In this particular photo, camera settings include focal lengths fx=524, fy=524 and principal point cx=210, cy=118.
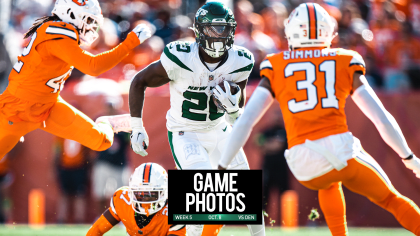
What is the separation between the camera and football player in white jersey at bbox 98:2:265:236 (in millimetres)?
4109

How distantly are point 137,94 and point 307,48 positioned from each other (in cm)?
148

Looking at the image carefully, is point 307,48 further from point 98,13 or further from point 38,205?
point 38,205

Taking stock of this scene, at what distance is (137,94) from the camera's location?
14.0ft

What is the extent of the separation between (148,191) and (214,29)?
1.45 meters

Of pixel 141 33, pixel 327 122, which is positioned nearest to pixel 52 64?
pixel 141 33

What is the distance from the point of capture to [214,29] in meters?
4.10

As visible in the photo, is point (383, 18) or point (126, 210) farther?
point (383, 18)

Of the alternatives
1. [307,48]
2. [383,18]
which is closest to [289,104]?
[307,48]

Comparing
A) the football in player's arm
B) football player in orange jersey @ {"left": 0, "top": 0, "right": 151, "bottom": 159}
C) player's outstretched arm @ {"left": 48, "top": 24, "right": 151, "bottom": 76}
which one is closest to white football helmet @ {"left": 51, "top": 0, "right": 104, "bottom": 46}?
football player in orange jersey @ {"left": 0, "top": 0, "right": 151, "bottom": 159}

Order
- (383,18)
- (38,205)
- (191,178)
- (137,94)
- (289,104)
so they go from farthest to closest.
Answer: (383,18)
(38,205)
(137,94)
(191,178)
(289,104)

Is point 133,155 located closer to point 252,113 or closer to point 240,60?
point 240,60

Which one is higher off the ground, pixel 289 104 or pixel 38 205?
pixel 289 104

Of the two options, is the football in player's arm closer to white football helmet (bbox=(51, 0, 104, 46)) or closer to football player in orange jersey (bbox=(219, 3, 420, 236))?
white football helmet (bbox=(51, 0, 104, 46))

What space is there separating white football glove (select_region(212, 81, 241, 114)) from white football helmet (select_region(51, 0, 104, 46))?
1.26 meters
